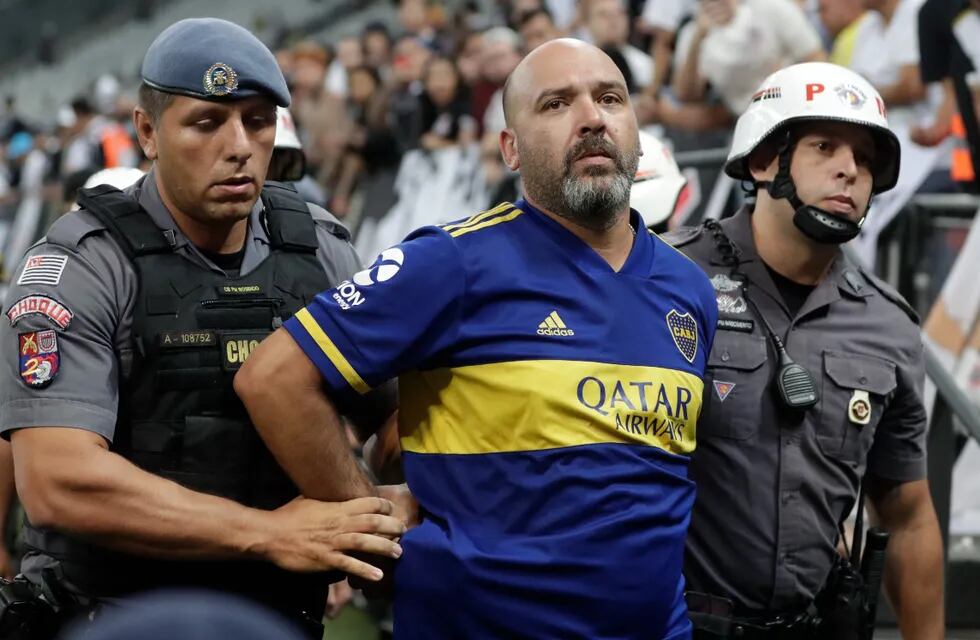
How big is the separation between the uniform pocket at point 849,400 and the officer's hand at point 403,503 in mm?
1291

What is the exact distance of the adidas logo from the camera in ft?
10.8

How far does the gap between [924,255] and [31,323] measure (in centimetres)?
477

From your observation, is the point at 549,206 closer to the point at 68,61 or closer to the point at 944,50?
the point at 944,50

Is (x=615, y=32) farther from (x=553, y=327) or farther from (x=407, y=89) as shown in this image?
(x=553, y=327)

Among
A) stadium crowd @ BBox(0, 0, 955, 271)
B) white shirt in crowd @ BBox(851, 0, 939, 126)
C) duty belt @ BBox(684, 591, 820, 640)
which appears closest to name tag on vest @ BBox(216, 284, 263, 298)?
duty belt @ BBox(684, 591, 820, 640)

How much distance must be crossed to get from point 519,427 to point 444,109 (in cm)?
854

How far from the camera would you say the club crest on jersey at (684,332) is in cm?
346

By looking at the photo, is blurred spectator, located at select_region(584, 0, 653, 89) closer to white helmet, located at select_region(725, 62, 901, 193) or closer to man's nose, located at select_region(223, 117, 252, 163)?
white helmet, located at select_region(725, 62, 901, 193)

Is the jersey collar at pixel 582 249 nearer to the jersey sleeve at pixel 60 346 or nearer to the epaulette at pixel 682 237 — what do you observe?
the epaulette at pixel 682 237

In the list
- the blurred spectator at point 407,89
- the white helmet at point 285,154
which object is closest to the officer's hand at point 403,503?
the white helmet at point 285,154

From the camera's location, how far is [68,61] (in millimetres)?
31062

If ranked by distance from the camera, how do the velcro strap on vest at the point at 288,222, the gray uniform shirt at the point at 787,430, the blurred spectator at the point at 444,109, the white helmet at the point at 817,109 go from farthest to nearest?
the blurred spectator at the point at 444,109, the white helmet at the point at 817,109, the gray uniform shirt at the point at 787,430, the velcro strap on vest at the point at 288,222

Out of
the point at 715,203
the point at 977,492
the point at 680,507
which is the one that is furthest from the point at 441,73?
the point at 680,507

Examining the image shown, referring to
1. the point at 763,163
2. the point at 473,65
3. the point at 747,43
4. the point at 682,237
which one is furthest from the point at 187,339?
the point at 473,65
